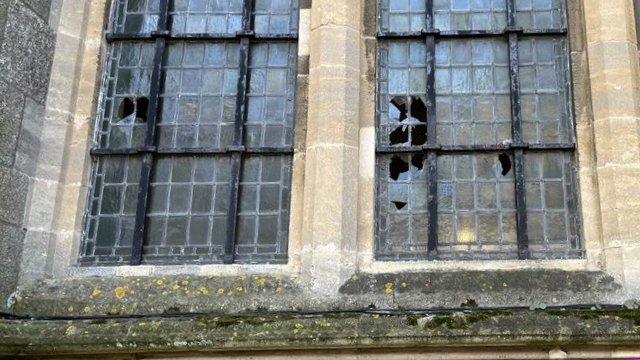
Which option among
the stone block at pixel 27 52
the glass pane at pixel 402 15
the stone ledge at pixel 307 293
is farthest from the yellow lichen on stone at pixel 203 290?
the glass pane at pixel 402 15

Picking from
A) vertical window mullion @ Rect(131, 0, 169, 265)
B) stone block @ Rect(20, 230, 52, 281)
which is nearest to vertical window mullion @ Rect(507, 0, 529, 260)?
vertical window mullion @ Rect(131, 0, 169, 265)

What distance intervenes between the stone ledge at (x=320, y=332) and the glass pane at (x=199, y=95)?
145 cm

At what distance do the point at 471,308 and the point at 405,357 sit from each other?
51 centimetres

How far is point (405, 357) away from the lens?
15.7ft

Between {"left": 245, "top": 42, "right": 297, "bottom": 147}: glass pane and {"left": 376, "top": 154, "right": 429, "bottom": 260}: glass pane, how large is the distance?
72cm

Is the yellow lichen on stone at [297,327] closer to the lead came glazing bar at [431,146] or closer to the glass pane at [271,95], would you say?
the lead came glazing bar at [431,146]

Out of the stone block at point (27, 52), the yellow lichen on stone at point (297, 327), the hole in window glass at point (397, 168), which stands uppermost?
Result: the stone block at point (27, 52)

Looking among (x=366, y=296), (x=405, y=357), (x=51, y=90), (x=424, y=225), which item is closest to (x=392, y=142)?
(x=424, y=225)

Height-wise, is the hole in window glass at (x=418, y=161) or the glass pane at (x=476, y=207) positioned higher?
the hole in window glass at (x=418, y=161)

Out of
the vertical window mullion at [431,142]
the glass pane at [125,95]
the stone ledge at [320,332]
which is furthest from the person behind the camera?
the glass pane at [125,95]

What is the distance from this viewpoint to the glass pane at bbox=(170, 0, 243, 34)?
20.5 ft

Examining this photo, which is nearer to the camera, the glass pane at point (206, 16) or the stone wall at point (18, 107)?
the stone wall at point (18, 107)

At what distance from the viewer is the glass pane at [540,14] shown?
237 inches

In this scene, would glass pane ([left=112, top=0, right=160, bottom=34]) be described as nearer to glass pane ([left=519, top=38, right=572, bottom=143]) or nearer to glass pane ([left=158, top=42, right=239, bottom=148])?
glass pane ([left=158, top=42, right=239, bottom=148])
